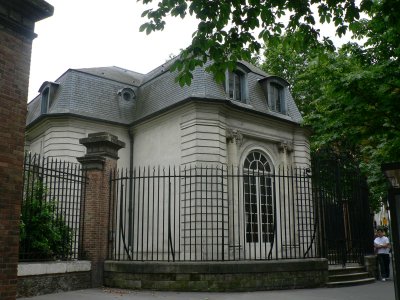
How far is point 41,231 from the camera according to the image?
10.1 meters

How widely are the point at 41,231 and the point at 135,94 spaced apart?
11.6 metres

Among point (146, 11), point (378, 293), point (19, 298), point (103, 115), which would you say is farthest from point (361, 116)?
point (103, 115)

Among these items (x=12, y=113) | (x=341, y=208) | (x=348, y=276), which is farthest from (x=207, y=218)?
(x=12, y=113)

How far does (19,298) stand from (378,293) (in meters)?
8.37

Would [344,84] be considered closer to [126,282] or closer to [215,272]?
[215,272]

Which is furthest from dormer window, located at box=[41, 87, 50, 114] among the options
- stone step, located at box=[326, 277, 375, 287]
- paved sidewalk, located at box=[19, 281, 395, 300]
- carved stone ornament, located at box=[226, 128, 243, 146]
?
stone step, located at box=[326, 277, 375, 287]

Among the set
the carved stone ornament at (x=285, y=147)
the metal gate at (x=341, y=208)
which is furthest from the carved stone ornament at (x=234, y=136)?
the metal gate at (x=341, y=208)

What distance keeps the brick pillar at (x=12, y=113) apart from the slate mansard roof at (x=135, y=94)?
1076cm

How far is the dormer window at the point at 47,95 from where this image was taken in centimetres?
1914

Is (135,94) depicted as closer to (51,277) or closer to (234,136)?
(234,136)

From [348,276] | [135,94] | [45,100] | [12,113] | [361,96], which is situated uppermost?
[135,94]

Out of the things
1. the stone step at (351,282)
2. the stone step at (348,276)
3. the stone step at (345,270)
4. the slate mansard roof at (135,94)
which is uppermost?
the slate mansard roof at (135,94)

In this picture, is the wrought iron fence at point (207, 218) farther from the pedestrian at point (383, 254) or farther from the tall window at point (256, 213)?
the pedestrian at point (383, 254)

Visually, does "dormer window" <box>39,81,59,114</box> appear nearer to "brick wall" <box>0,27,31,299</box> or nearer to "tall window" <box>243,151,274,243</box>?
"tall window" <box>243,151,274,243</box>
